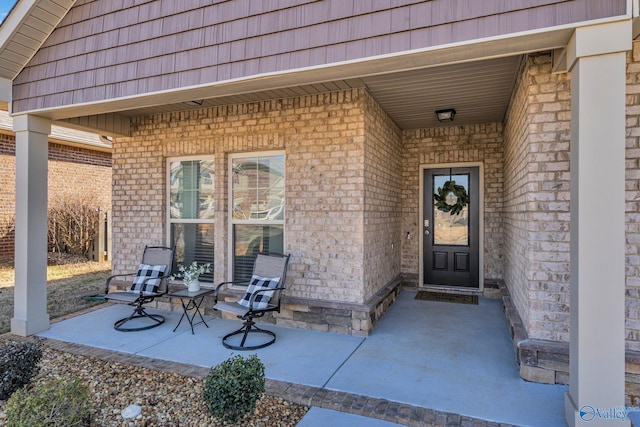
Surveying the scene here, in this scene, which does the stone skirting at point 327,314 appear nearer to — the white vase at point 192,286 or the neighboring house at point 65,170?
the white vase at point 192,286

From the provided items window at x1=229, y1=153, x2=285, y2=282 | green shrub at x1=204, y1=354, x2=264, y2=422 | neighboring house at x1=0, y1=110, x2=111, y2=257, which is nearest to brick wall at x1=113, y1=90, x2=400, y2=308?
window at x1=229, y1=153, x2=285, y2=282

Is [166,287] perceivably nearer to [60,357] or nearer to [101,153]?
[60,357]

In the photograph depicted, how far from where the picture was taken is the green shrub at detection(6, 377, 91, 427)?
2037mm

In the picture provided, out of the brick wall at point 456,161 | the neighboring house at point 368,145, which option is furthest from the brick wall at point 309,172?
the brick wall at point 456,161

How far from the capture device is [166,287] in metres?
4.75

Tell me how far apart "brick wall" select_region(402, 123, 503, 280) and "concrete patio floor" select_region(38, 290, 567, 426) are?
123 centimetres

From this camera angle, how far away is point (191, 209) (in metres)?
5.29

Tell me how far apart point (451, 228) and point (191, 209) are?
13.6 ft

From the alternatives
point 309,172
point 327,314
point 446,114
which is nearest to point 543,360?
point 327,314

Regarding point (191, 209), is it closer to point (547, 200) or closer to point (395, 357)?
point (395, 357)

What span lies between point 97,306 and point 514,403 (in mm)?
5340

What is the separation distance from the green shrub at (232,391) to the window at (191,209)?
286 cm

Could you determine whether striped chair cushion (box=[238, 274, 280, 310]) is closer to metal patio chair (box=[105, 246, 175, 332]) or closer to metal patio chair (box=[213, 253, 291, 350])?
metal patio chair (box=[213, 253, 291, 350])

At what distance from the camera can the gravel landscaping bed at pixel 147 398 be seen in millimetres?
2512
